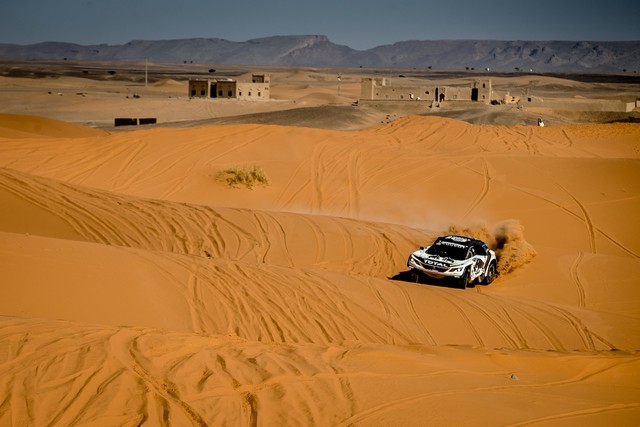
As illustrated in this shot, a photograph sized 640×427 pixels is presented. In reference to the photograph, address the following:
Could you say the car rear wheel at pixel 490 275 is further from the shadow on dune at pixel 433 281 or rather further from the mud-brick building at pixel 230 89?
the mud-brick building at pixel 230 89

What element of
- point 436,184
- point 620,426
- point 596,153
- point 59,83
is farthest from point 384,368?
point 59,83

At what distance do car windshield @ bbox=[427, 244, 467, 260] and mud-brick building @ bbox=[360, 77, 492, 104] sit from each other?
42606 mm

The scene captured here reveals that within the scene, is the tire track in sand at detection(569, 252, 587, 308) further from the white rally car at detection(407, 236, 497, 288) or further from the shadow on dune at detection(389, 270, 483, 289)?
the shadow on dune at detection(389, 270, 483, 289)

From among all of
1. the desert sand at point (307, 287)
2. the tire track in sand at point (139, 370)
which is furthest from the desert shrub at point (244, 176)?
the tire track in sand at point (139, 370)

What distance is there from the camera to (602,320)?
15367 millimetres

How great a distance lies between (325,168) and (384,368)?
2152 centimetres

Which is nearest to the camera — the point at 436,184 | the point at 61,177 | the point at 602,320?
the point at 602,320

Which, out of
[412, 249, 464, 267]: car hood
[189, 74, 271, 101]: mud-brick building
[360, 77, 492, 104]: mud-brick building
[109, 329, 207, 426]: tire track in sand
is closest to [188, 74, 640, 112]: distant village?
[360, 77, 492, 104]: mud-brick building

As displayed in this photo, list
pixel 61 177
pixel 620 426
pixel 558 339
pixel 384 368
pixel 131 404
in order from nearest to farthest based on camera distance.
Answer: pixel 131 404
pixel 620 426
pixel 384 368
pixel 558 339
pixel 61 177

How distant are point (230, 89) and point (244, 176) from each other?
150ft

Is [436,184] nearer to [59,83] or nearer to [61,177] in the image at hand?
[61,177]

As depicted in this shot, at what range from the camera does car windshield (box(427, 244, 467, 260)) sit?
17.7m

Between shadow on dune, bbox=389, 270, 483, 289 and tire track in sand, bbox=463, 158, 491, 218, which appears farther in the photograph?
tire track in sand, bbox=463, 158, 491, 218

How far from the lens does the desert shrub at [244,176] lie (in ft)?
93.2
